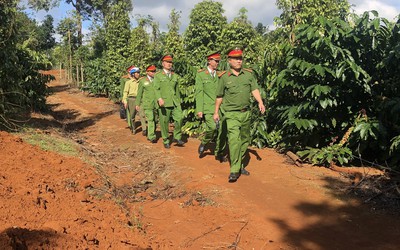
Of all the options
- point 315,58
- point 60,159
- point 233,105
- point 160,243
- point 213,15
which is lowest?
point 160,243

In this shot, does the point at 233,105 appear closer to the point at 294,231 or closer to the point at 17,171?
the point at 294,231

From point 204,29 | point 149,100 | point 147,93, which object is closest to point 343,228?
point 149,100

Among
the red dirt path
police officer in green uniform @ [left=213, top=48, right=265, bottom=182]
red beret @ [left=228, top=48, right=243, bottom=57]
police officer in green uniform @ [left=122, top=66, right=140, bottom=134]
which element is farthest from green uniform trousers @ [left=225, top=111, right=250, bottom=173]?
police officer in green uniform @ [left=122, top=66, right=140, bottom=134]

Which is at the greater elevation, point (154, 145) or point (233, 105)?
point (233, 105)

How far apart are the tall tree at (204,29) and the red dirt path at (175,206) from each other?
701 cm

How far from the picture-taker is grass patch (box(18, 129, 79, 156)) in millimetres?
6500

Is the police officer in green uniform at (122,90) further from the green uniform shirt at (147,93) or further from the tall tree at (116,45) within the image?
the tall tree at (116,45)

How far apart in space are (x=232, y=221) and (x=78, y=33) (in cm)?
2739

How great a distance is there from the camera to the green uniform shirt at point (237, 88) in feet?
17.4

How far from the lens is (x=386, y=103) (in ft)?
17.8

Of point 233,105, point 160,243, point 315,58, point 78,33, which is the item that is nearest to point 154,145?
point 233,105

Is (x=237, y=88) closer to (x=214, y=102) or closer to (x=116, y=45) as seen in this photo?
(x=214, y=102)

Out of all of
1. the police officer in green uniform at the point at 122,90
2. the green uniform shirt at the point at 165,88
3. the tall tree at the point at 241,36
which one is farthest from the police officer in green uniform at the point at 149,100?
the tall tree at the point at 241,36

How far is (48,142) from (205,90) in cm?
319
